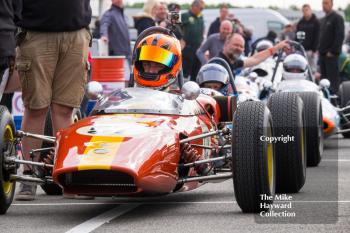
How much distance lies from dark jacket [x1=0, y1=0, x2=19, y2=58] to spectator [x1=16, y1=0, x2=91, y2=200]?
5.93 ft

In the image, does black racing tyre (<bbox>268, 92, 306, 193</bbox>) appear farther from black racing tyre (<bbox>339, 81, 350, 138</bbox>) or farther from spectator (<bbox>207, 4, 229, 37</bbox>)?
spectator (<bbox>207, 4, 229, 37</bbox>)

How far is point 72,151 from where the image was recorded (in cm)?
860

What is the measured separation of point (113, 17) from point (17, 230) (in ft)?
38.0

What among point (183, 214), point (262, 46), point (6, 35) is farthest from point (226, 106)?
point (262, 46)

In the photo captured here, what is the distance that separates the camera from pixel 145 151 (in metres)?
8.61

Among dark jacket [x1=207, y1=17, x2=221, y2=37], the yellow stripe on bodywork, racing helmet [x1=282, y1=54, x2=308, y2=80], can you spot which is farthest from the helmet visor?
dark jacket [x1=207, y1=17, x2=221, y2=37]

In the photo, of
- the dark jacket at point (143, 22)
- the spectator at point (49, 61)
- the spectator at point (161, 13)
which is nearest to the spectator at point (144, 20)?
the dark jacket at point (143, 22)

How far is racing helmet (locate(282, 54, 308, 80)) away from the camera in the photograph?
16.7 metres

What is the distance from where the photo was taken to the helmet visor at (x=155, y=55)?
34.1 ft

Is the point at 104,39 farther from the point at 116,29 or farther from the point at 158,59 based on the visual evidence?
the point at 158,59

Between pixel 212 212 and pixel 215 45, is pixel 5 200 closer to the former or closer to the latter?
pixel 212 212

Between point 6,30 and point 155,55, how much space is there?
2.38m

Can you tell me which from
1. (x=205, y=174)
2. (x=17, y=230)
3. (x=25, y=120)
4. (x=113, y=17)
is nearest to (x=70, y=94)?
(x=25, y=120)

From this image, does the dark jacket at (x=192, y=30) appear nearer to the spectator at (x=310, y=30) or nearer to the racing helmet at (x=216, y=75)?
the spectator at (x=310, y=30)
